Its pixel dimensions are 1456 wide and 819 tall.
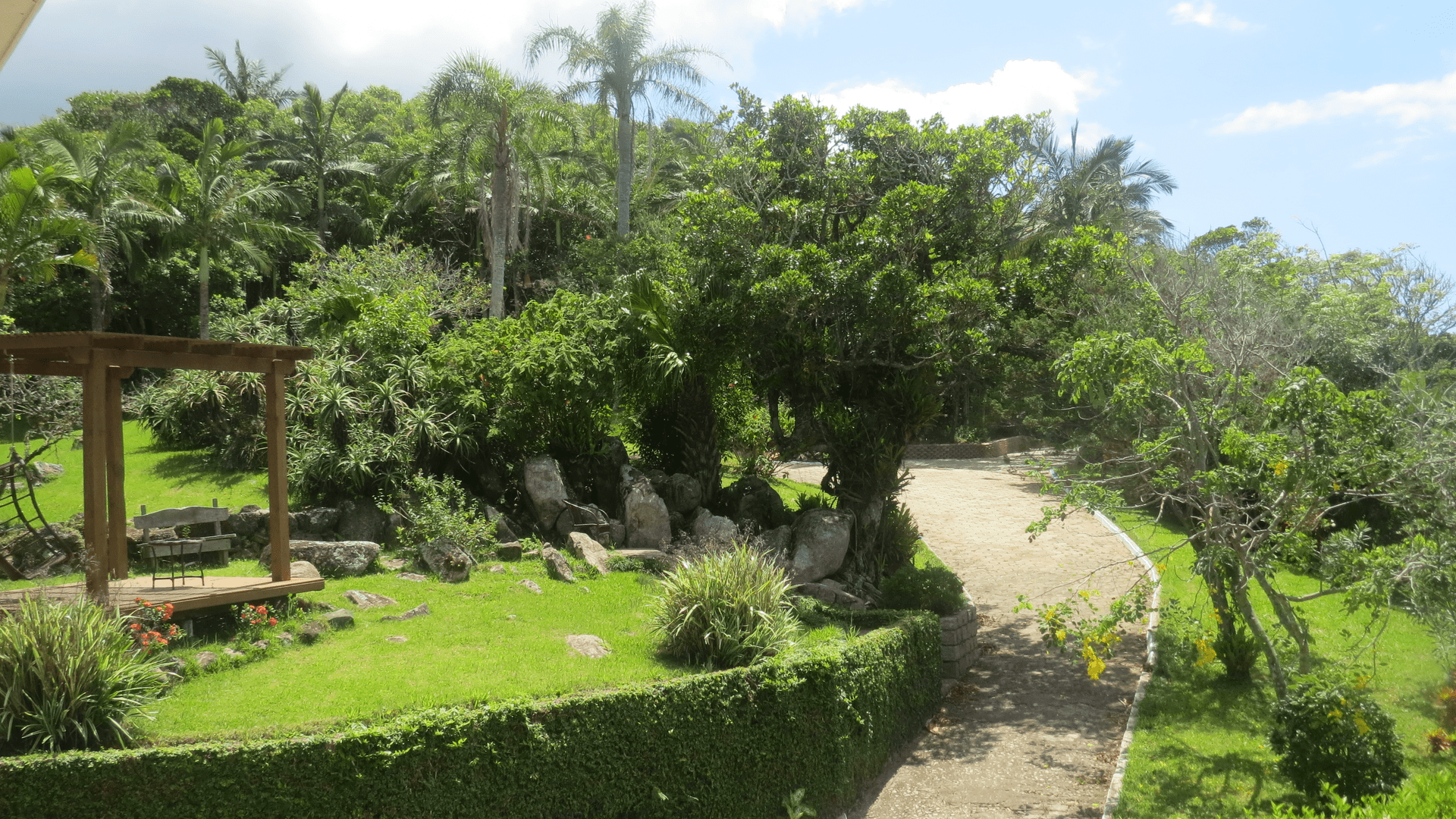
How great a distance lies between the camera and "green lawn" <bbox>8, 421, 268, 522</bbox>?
527 inches

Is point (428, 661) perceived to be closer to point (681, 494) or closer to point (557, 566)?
point (557, 566)

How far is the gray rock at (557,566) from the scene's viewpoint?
1126cm

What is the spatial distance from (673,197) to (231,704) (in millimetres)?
27027

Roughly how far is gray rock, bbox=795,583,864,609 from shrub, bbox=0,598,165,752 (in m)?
8.33

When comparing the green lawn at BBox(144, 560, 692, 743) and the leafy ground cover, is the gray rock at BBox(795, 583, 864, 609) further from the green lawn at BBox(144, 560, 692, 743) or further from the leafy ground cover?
the leafy ground cover

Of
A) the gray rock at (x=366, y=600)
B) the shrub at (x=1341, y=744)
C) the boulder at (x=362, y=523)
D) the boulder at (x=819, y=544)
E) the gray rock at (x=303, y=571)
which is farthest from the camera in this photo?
the boulder at (x=819, y=544)

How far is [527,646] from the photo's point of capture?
872 cm

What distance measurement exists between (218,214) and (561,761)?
70.8ft

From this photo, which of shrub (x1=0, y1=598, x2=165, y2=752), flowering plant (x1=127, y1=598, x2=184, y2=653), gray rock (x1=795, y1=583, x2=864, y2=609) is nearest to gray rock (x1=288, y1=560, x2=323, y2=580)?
flowering plant (x1=127, y1=598, x2=184, y2=653)

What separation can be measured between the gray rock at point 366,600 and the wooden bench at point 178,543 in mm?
1422

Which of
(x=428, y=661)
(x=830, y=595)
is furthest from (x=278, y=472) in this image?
(x=830, y=595)

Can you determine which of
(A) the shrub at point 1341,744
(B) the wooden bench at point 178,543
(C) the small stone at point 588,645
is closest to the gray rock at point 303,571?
(B) the wooden bench at point 178,543

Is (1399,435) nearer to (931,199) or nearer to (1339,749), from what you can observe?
(1339,749)

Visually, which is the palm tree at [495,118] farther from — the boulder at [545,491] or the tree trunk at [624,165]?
the boulder at [545,491]
